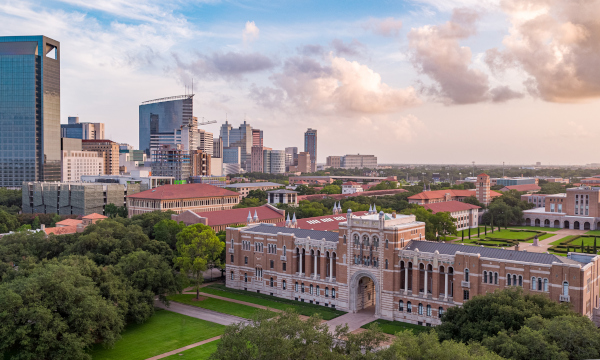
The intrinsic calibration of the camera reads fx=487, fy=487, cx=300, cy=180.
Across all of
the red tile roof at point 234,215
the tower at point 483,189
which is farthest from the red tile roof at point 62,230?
the tower at point 483,189

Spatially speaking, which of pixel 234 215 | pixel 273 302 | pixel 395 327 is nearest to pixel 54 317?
pixel 273 302

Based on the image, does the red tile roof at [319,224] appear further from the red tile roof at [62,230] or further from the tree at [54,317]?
the tree at [54,317]

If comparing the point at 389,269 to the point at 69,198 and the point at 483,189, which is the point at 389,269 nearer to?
the point at 69,198

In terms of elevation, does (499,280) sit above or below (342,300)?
above

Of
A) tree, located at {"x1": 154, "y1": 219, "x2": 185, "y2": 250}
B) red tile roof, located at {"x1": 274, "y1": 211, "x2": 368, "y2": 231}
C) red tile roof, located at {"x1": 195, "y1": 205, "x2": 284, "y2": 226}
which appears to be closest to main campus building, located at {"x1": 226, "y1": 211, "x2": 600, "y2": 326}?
tree, located at {"x1": 154, "y1": 219, "x2": 185, "y2": 250}

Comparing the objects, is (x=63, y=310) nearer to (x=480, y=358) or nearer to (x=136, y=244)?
(x=136, y=244)

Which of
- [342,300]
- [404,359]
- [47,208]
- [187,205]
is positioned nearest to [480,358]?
[404,359]
